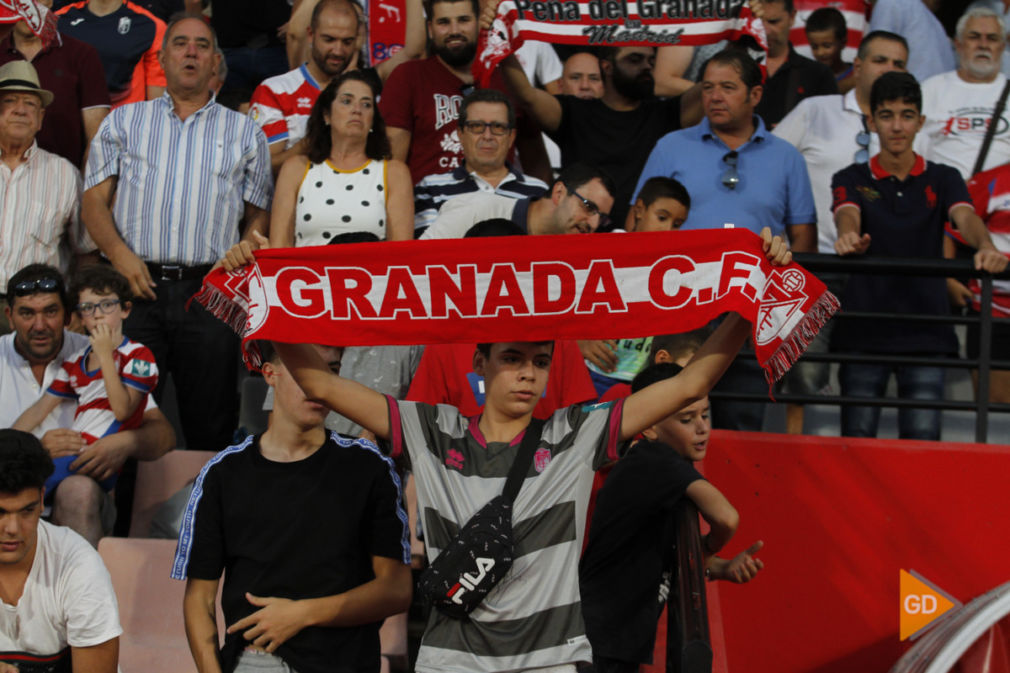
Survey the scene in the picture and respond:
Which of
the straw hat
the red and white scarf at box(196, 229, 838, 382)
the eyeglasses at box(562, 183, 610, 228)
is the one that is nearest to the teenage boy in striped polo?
the red and white scarf at box(196, 229, 838, 382)

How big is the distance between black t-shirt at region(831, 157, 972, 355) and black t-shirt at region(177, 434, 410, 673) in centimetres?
371

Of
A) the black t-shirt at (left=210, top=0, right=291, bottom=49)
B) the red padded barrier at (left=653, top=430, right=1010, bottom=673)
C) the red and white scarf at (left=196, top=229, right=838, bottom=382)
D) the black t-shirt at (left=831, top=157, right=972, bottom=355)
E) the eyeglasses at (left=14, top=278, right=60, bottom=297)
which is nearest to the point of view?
the red and white scarf at (left=196, top=229, right=838, bottom=382)

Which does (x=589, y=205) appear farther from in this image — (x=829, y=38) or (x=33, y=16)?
(x=829, y=38)

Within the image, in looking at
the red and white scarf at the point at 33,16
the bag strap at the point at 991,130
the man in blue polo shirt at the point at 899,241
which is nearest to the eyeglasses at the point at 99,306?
the red and white scarf at the point at 33,16

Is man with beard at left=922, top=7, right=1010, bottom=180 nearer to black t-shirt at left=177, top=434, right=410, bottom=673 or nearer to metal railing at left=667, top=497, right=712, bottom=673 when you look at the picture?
metal railing at left=667, top=497, right=712, bottom=673

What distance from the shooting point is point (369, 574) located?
4.34 metres

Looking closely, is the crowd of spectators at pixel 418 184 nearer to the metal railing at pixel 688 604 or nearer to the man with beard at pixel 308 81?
the man with beard at pixel 308 81

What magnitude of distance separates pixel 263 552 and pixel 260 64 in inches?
250

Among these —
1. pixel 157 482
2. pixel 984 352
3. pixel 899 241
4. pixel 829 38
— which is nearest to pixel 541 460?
pixel 157 482

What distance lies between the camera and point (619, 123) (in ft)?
27.1

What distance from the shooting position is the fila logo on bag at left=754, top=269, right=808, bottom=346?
168 inches

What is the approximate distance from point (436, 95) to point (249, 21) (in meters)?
2.76

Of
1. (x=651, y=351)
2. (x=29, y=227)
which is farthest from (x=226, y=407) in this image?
(x=651, y=351)

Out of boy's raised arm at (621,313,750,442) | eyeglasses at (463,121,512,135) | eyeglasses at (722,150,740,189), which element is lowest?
boy's raised arm at (621,313,750,442)
